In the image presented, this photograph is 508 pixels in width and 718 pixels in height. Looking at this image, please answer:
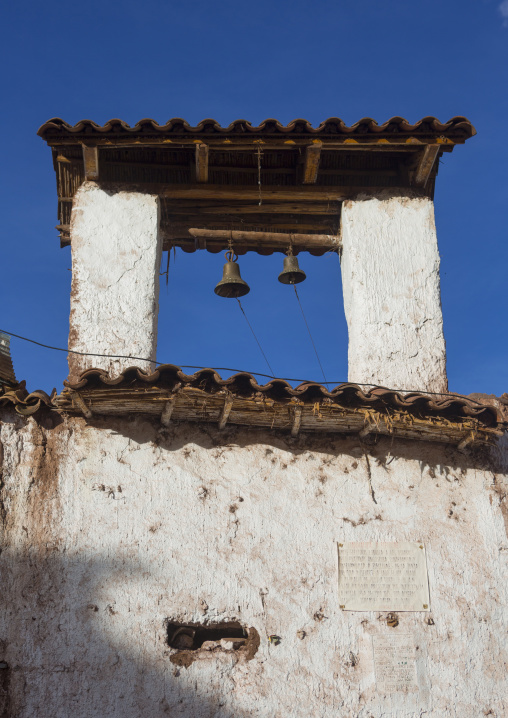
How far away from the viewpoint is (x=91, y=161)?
649 centimetres

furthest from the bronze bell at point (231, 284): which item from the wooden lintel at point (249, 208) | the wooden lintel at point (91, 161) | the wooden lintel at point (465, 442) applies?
the wooden lintel at point (465, 442)

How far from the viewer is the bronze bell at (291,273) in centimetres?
675

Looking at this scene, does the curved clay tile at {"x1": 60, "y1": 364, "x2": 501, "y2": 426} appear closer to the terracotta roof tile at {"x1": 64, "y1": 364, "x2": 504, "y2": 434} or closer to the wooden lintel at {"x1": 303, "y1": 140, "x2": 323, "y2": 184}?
the terracotta roof tile at {"x1": 64, "y1": 364, "x2": 504, "y2": 434}

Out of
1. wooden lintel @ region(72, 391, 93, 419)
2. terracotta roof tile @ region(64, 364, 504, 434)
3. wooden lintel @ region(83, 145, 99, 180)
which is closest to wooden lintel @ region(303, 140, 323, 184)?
wooden lintel @ region(83, 145, 99, 180)

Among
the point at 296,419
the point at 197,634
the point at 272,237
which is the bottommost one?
the point at 197,634

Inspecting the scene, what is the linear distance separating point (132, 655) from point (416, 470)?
101 inches

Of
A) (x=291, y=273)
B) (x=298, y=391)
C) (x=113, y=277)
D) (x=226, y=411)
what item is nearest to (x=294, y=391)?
(x=298, y=391)

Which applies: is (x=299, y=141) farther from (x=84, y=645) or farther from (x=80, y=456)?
(x=84, y=645)

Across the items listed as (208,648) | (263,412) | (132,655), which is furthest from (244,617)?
(263,412)

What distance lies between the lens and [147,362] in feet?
19.3

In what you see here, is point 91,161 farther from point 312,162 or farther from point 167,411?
point 167,411

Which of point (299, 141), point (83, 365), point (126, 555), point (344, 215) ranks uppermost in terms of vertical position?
point (299, 141)

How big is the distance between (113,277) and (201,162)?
4.64ft

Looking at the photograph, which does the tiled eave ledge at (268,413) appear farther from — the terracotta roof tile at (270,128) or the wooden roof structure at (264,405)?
the terracotta roof tile at (270,128)
